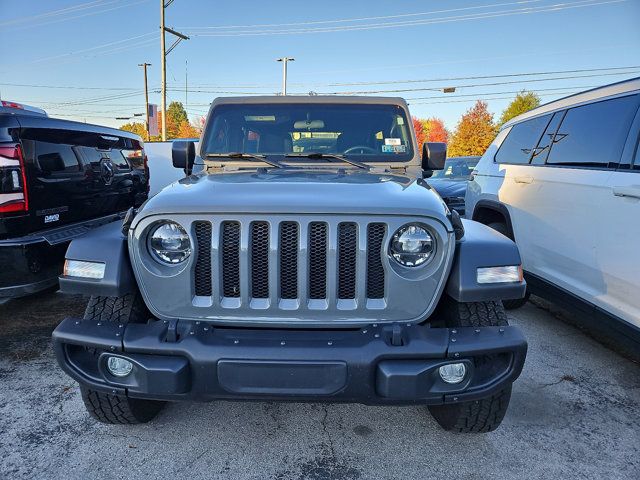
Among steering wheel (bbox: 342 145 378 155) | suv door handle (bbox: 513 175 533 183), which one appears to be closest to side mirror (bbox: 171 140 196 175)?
steering wheel (bbox: 342 145 378 155)

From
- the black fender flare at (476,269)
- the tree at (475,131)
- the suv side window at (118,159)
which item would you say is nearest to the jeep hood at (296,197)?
the black fender flare at (476,269)

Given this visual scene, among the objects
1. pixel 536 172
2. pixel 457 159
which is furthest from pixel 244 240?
pixel 457 159

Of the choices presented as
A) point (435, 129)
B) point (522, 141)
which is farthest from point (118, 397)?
point (435, 129)

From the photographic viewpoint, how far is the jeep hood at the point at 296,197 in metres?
1.95

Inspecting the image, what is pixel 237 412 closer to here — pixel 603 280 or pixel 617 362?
pixel 603 280

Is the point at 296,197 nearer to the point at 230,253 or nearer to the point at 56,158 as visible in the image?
the point at 230,253

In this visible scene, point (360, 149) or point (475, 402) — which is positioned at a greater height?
point (360, 149)

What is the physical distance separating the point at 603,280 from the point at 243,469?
2.53 metres

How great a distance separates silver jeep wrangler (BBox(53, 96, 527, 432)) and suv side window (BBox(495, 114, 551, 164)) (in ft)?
8.11

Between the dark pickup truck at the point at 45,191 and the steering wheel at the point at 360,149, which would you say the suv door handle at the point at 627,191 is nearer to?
the steering wheel at the point at 360,149

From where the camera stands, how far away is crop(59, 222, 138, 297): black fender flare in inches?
78.7

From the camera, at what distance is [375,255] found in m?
1.99

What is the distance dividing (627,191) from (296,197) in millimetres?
2144

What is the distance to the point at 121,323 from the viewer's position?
206 centimetres
